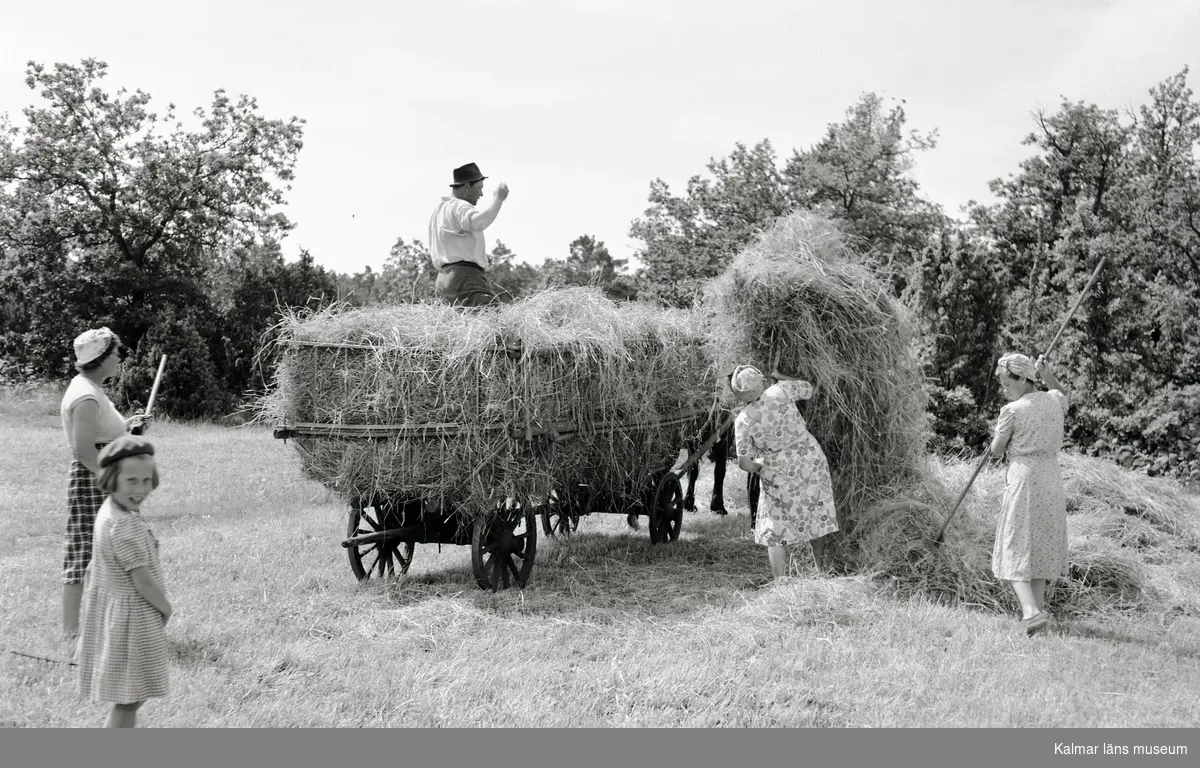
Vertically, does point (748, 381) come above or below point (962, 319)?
below

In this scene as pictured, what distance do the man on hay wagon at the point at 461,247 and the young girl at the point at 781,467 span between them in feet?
6.57

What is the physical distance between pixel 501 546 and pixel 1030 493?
3373 millimetres

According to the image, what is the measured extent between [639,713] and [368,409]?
273 centimetres

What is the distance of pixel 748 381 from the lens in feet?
21.2

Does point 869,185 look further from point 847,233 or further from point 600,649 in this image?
point 600,649

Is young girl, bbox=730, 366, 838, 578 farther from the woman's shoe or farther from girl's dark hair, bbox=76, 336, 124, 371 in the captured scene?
girl's dark hair, bbox=76, 336, 124, 371

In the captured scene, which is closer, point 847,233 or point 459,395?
point 459,395

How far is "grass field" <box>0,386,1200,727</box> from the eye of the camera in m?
4.15

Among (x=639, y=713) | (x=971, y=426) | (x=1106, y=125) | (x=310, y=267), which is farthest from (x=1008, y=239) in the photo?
(x=639, y=713)

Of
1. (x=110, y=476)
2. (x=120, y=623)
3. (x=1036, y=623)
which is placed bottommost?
(x=1036, y=623)

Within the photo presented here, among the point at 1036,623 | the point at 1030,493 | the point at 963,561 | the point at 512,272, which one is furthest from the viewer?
the point at 512,272

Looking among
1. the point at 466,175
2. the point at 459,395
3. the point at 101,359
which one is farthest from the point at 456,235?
the point at 101,359

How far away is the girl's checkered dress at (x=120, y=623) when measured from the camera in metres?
3.38

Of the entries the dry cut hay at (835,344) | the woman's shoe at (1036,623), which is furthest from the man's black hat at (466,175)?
the woman's shoe at (1036,623)
